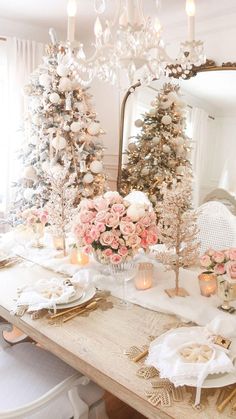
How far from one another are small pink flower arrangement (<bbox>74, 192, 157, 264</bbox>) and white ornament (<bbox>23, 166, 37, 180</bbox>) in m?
2.20

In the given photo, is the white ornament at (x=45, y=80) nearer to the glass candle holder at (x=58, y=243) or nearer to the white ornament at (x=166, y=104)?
the white ornament at (x=166, y=104)

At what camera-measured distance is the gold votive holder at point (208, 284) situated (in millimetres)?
1526

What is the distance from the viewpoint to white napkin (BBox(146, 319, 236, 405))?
3.13ft

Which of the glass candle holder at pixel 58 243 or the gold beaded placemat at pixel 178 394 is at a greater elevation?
the glass candle holder at pixel 58 243

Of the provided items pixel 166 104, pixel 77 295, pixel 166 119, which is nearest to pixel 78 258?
pixel 77 295

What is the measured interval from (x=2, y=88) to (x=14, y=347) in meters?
3.24

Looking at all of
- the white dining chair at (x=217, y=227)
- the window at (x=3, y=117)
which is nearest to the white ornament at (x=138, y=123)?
the window at (x=3, y=117)

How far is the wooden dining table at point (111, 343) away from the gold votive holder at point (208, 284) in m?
0.22

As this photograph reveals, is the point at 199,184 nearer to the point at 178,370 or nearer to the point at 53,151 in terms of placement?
the point at 53,151

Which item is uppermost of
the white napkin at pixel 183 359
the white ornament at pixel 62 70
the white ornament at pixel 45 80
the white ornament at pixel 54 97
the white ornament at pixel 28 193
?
the white ornament at pixel 62 70

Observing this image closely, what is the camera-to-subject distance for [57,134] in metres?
3.58

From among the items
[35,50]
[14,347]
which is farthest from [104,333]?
[35,50]

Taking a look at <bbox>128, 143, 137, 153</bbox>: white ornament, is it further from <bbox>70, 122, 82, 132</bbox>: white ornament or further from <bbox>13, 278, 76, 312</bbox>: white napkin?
<bbox>13, 278, 76, 312</bbox>: white napkin

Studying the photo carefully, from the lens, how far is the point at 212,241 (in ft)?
7.53
